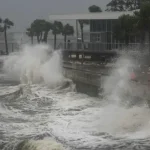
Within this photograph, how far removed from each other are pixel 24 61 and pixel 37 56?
1771mm

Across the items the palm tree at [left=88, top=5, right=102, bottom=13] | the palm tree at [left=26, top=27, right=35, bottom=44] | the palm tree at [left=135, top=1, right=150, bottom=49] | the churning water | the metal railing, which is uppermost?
the palm tree at [left=88, top=5, right=102, bottom=13]

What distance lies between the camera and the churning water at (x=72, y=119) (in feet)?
33.5

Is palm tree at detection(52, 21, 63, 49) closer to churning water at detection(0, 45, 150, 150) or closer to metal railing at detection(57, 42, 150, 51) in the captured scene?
metal railing at detection(57, 42, 150, 51)

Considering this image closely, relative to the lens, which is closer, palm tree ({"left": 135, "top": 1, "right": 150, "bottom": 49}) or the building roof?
palm tree ({"left": 135, "top": 1, "right": 150, "bottom": 49})

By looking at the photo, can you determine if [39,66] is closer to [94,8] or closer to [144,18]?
[144,18]

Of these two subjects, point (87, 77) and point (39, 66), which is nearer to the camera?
point (87, 77)

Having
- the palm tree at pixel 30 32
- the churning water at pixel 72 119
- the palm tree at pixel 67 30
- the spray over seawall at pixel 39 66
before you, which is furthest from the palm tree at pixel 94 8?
the churning water at pixel 72 119

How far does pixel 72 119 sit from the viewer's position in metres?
13.6

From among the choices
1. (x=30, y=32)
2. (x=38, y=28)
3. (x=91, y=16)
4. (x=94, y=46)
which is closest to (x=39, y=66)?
(x=94, y=46)

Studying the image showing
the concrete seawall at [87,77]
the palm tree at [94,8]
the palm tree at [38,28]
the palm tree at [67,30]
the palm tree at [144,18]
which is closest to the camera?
the concrete seawall at [87,77]

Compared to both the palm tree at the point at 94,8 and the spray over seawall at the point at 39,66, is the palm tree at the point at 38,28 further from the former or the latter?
the spray over seawall at the point at 39,66

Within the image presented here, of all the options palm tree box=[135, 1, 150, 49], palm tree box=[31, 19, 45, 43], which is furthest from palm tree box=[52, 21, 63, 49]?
palm tree box=[135, 1, 150, 49]

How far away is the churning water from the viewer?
10211mm

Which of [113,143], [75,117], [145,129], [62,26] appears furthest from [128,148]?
[62,26]
